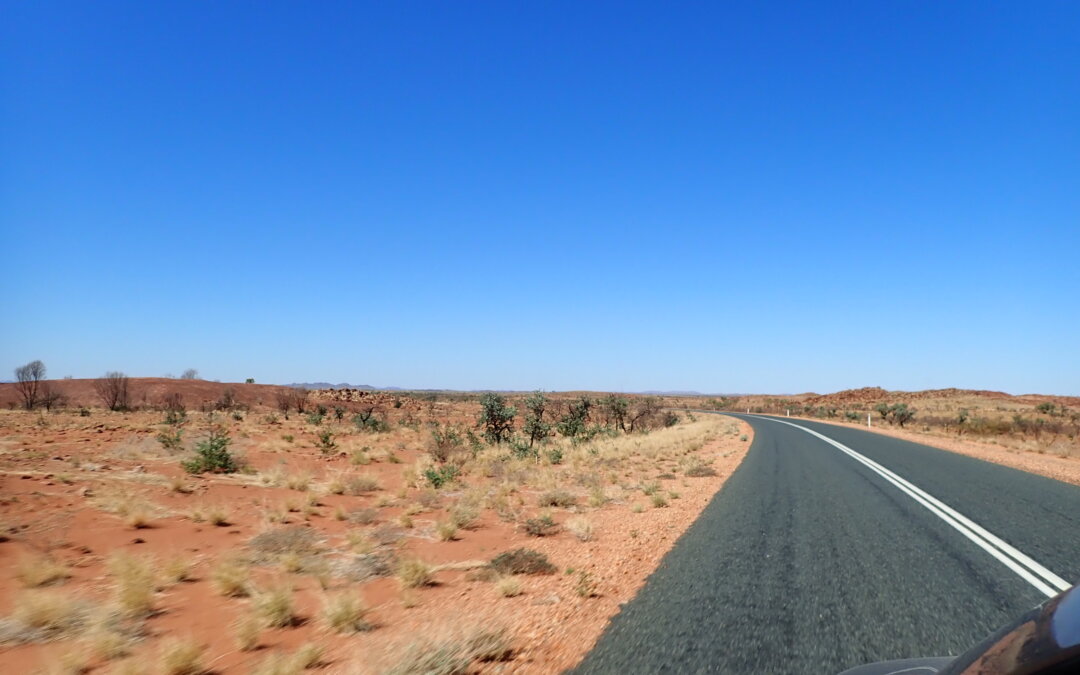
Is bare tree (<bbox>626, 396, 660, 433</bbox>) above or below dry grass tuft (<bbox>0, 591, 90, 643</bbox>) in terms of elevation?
above

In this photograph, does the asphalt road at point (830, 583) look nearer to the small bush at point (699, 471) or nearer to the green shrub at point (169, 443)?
the small bush at point (699, 471)

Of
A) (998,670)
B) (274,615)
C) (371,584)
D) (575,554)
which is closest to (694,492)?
(575,554)

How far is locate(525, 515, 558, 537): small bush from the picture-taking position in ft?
33.0

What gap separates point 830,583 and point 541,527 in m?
5.36

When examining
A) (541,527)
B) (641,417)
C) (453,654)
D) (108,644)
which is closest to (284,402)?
(641,417)

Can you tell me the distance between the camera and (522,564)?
7.64m


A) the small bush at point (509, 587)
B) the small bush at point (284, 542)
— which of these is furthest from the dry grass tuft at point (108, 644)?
the small bush at point (509, 587)

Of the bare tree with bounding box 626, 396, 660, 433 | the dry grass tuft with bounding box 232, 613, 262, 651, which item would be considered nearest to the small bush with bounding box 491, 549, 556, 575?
the dry grass tuft with bounding box 232, 613, 262, 651

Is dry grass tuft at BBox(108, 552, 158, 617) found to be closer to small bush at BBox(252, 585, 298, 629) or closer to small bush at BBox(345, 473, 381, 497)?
small bush at BBox(252, 585, 298, 629)

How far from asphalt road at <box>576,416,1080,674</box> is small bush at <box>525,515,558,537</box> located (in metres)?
2.57

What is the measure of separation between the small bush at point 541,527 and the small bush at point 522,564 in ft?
6.30

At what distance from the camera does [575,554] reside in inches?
331

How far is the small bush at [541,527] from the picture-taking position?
10062 mm

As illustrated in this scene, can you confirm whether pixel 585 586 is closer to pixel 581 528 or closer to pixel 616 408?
pixel 581 528
